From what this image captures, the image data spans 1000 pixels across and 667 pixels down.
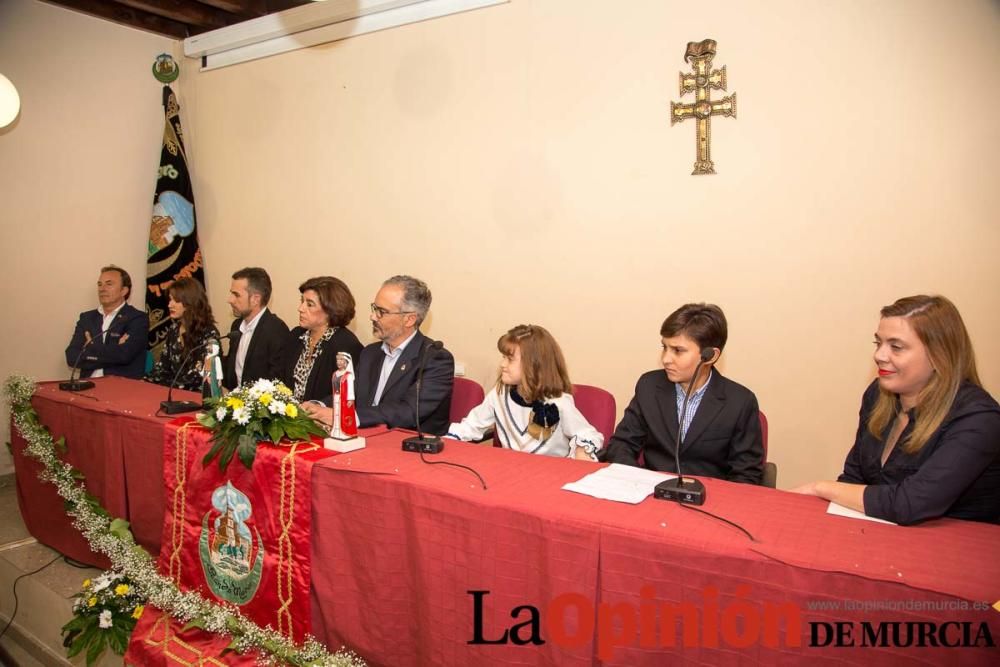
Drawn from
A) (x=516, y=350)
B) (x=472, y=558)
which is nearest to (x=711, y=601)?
(x=472, y=558)

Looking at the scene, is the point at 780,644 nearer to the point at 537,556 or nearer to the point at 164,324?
the point at 537,556

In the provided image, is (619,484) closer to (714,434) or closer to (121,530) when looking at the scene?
(714,434)

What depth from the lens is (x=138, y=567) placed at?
2.76 meters

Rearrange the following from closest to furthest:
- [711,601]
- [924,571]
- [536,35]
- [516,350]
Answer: [924,571] < [711,601] < [516,350] < [536,35]

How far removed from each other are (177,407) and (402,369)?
3.42 feet

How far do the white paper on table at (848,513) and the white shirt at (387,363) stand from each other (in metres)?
2.08

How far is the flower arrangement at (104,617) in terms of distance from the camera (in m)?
2.65

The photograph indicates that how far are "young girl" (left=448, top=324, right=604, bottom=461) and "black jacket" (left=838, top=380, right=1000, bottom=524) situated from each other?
1.15 meters

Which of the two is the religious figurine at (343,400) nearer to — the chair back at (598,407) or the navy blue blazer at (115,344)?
the chair back at (598,407)

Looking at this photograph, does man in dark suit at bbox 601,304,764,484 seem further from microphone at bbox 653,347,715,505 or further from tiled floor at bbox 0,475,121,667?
tiled floor at bbox 0,475,121,667

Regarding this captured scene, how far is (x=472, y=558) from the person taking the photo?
6.15ft

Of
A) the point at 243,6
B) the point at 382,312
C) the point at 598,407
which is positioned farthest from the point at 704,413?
the point at 243,6

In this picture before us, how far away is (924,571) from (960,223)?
6.65ft

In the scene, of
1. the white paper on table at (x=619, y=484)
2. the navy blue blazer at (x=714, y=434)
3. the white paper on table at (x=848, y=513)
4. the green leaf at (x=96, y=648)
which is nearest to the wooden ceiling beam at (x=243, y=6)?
the green leaf at (x=96, y=648)
